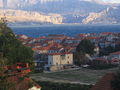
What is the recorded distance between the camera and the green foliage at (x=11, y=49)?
524 inches

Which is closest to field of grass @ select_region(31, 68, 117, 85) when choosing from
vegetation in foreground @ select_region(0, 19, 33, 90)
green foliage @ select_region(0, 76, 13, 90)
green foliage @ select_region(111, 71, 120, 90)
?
green foliage @ select_region(111, 71, 120, 90)

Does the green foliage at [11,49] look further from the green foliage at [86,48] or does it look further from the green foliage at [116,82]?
the green foliage at [86,48]

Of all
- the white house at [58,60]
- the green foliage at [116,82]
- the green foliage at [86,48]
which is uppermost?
the green foliage at [116,82]

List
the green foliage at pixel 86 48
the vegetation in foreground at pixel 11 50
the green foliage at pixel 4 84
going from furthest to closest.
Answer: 1. the green foliage at pixel 86 48
2. the vegetation in foreground at pixel 11 50
3. the green foliage at pixel 4 84

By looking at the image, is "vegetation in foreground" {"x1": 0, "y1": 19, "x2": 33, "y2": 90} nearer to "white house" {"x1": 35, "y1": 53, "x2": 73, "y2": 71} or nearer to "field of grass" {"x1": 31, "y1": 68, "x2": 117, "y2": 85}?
"field of grass" {"x1": 31, "y1": 68, "x2": 117, "y2": 85}

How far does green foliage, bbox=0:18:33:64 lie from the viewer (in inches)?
524

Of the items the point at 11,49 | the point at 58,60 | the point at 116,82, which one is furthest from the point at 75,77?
the point at 11,49

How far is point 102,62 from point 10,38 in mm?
44095

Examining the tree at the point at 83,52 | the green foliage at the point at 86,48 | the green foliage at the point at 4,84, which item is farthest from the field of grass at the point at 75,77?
the green foliage at the point at 4,84

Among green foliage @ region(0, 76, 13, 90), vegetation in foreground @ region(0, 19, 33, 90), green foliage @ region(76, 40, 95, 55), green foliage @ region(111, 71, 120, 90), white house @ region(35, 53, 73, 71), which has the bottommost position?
white house @ region(35, 53, 73, 71)

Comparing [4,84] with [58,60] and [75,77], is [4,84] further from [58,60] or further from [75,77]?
[58,60]

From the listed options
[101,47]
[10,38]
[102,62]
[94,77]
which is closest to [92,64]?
[102,62]

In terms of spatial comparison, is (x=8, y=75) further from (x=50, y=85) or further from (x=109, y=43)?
(x=109, y=43)

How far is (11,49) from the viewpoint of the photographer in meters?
13.4
